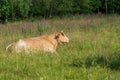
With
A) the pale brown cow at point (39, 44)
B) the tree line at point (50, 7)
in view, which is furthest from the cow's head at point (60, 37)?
the tree line at point (50, 7)

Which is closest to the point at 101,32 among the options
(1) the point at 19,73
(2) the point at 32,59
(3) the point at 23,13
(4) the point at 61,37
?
(4) the point at 61,37

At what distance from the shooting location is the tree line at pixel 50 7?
33.5 metres

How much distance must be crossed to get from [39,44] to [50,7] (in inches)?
944

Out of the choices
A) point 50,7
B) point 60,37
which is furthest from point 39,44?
point 50,7

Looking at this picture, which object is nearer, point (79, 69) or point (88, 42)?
point (79, 69)

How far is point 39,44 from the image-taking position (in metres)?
12.2

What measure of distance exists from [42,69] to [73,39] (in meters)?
6.12

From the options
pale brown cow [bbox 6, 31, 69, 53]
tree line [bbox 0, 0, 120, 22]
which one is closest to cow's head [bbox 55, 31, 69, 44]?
pale brown cow [bbox 6, 31, 69, 53]

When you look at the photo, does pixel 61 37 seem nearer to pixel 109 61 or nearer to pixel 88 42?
pixel 88 42

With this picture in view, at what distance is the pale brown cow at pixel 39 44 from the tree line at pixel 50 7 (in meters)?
20.1

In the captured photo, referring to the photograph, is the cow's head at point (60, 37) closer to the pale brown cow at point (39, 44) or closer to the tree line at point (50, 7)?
the pale brown cow at point (39, 44)

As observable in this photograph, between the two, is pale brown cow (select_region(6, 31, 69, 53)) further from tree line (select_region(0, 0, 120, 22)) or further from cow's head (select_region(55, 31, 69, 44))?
tree line (select_region(0, 0, 120, 22))

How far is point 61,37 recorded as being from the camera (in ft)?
42.2

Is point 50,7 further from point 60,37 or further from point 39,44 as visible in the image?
point 39,44
